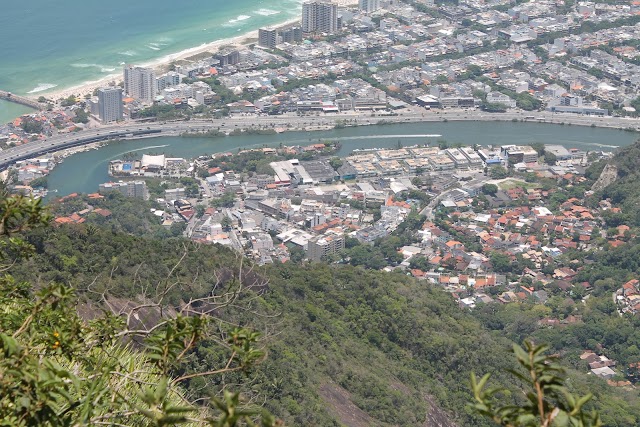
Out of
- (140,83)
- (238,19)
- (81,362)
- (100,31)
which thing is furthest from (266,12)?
(81,362)

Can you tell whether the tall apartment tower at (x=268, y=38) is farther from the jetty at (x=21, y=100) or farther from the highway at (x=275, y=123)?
the jetty at (x=21, y=100)

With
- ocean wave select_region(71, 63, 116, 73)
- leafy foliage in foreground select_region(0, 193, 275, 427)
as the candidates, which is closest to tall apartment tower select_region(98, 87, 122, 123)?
ocean wave select_region(71, 63, 116, 73)

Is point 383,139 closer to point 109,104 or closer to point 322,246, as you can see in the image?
point 109,104

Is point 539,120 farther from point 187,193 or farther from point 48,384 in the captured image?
point 48,384

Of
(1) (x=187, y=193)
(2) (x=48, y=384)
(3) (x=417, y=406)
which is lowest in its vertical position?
(1) (x=187, y=193)

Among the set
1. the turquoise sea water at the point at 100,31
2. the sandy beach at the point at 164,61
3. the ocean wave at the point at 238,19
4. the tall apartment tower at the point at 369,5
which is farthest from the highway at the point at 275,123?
the tall apartment tower at the point at 369,5

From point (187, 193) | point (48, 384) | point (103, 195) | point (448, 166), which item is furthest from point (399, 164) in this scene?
point (48, 384)

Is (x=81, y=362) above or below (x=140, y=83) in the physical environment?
above
